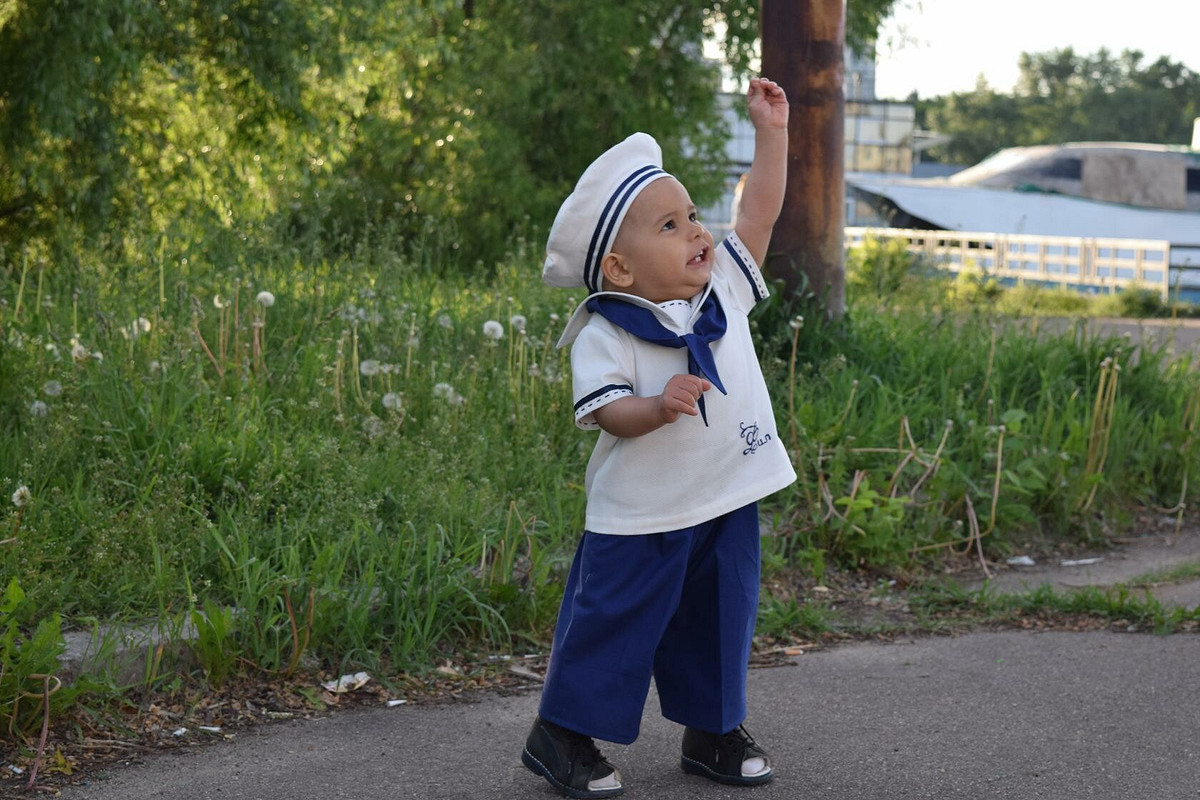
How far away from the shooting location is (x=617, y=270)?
9.15 ft

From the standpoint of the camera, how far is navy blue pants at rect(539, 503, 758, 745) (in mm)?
2783

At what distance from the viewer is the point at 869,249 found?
15.1 m

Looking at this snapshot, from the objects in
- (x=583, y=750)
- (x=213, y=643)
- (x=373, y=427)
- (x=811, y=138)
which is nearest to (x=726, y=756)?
(x=583, y=750)

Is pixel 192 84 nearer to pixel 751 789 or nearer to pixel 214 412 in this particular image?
pixel 214 412

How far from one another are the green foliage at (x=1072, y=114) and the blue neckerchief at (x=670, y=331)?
354 ft

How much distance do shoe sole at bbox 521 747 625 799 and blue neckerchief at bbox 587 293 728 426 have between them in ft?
2.63

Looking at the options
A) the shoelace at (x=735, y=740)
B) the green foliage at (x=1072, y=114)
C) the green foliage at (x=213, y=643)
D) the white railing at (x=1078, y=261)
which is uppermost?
the green foliage at (x=1072, y=114)

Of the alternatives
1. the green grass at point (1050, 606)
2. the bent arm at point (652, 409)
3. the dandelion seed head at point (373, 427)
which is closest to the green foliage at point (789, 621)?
the green grass at point (1050, 606)

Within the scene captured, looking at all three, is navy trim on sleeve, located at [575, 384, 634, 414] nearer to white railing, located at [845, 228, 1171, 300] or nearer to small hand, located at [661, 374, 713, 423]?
small hand, located at [661, 374, 713, 423]

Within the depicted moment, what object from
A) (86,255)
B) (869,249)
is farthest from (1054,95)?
(86,255)

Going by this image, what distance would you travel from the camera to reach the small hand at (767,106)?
117 inches

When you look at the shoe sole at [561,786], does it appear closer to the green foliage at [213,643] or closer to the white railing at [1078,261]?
the green foliage at [213,643]

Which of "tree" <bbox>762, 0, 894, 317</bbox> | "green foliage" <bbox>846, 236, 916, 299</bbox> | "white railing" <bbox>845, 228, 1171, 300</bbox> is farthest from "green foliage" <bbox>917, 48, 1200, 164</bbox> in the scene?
"tree" <bbox>762, 0, 894, 317</bbox>

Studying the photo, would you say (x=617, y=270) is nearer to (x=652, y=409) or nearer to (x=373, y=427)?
(x=652, y=409)
